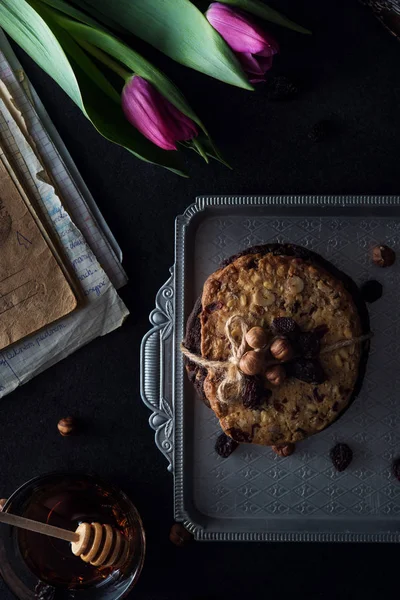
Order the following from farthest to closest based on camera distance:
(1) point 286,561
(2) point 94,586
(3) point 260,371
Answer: (1) point 286,561
(2) point 94,586
(3) point 260,371

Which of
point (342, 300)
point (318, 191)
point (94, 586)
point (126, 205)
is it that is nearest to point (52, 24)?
point (126, 205)

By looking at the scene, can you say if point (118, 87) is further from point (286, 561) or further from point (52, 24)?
point (286, 561)

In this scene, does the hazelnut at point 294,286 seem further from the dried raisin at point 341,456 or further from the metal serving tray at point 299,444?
the dried raisin at point 341,456

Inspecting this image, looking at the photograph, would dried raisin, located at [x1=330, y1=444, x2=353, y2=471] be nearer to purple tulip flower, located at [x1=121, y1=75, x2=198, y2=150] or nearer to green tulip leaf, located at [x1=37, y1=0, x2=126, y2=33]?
purple tulip flower, located at [x1=121, y1=75, x2=198, y2=150]

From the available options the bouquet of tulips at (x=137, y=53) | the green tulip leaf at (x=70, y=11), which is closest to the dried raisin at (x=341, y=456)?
the bouquet of tulips at (x=137, y=53)

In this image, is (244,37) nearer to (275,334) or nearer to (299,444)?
(275,334)
